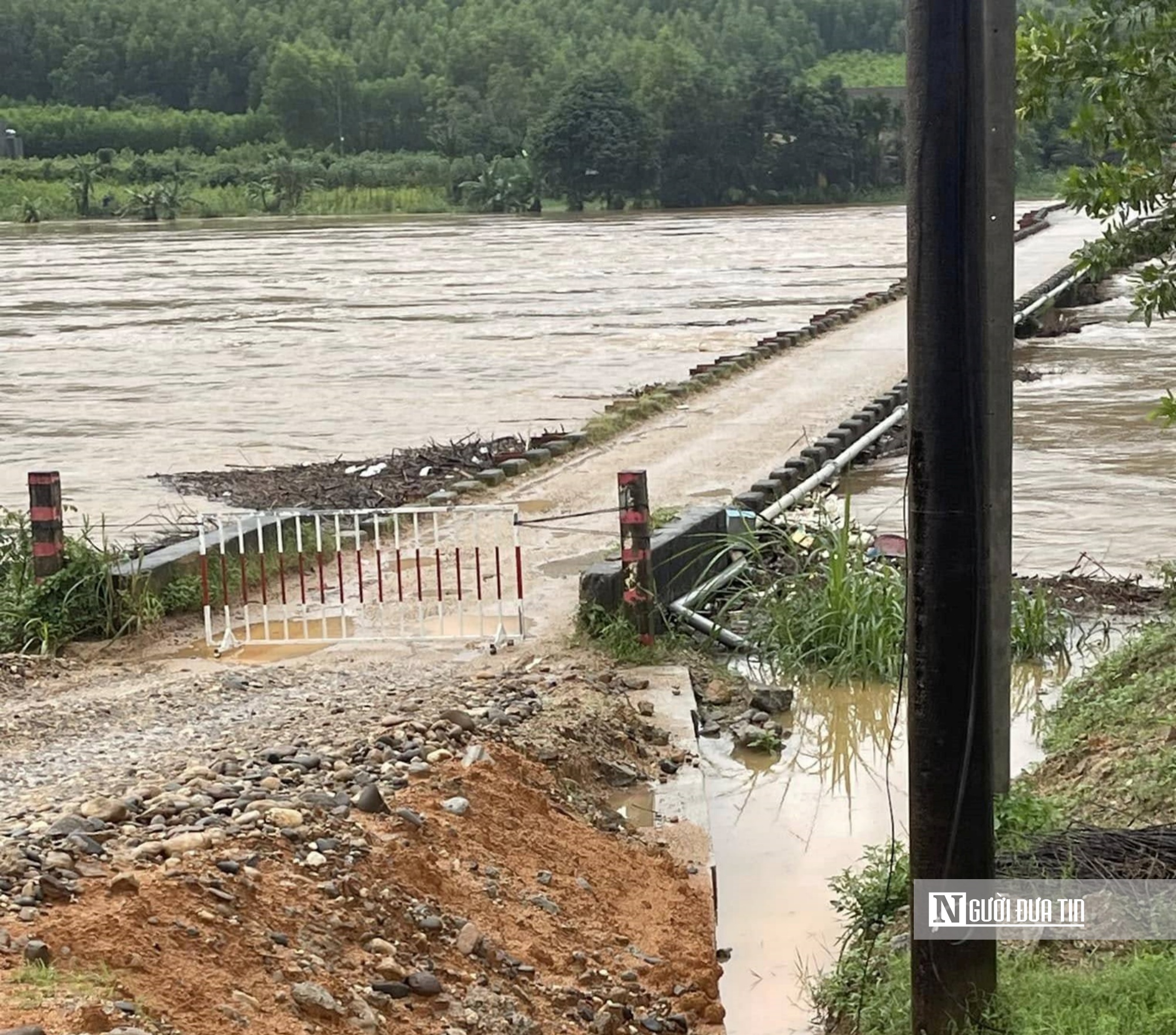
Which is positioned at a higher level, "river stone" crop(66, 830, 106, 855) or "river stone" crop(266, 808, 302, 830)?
"river stone" crop(66, 830, 106, 855)

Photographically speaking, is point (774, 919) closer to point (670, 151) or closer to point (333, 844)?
point (333, 844)

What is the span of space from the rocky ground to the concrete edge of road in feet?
3.50

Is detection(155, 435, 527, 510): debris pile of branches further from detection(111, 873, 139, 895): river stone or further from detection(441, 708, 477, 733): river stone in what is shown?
detection(111, 873, 139, 895): river stone

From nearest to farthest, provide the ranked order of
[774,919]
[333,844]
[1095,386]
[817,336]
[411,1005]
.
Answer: [411,1005], [333,844], [774,919], [1095,386], [817,336]

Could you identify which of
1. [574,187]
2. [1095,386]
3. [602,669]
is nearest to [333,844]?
[602,669]

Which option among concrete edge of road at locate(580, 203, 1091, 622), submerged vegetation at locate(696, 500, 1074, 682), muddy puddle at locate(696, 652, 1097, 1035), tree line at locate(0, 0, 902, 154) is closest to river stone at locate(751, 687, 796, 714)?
muddy puddle at locate(696, 652, 1097, 1035)

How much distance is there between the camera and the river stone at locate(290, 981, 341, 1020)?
5.06 metres

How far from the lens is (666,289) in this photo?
4038cm

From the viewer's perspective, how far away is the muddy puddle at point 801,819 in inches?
253

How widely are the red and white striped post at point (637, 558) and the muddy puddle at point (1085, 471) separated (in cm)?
290

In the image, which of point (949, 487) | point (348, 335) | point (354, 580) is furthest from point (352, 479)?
point (348, 335)

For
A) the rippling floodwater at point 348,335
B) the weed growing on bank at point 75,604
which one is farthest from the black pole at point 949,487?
the rippling floodwater at point 348,335

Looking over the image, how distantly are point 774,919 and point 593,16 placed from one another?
555 feet

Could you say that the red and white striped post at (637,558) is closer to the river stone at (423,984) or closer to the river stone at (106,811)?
the river stone at (106,811)
